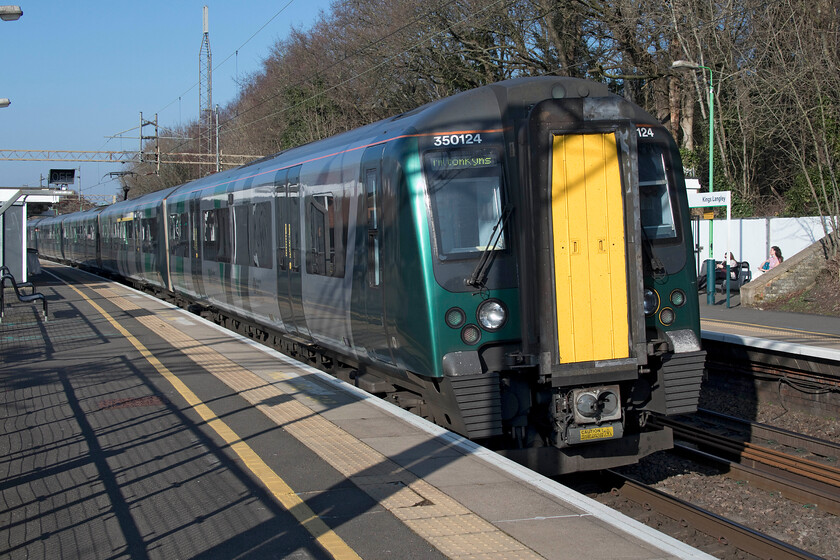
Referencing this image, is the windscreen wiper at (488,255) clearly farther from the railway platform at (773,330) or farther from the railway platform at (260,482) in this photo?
the railway platform at (773,330)

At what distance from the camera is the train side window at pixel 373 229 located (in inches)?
325

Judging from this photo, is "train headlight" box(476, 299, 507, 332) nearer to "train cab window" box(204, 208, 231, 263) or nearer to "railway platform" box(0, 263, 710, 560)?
"railway platform" box(0, 263, 710, 560)

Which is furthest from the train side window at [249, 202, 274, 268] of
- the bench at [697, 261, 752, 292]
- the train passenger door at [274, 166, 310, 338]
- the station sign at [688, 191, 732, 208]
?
the bench at [697, 261, 752, 292]

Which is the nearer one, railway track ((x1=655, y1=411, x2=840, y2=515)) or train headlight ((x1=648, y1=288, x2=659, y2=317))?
train headlight ((x1=648, y1=288, x2=659, y2=317))

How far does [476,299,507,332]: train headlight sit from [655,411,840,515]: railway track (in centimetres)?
313

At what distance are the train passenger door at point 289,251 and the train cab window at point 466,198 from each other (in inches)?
163

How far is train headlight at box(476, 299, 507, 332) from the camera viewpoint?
719 centimetres

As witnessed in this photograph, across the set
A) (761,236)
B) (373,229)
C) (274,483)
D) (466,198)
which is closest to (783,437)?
(466,198)

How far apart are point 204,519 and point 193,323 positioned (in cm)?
1174

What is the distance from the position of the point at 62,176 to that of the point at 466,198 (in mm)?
52924

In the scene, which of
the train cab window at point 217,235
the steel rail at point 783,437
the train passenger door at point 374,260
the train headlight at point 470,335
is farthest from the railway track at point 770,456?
the train cab window at point 217,235

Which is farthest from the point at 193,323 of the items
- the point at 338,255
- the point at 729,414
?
the point at 729,414

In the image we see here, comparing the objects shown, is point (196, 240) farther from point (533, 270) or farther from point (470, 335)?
point (533, 270)

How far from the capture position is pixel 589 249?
270 inches
